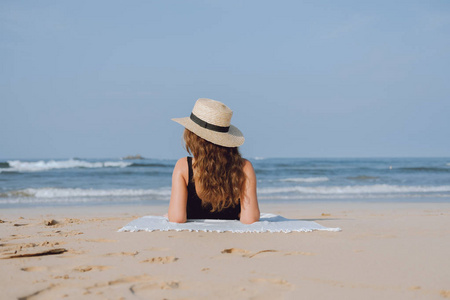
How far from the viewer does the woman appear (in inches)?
155

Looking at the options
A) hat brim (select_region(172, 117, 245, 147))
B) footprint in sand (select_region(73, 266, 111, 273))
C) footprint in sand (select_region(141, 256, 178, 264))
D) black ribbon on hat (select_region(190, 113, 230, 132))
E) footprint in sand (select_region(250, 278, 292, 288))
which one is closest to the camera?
footprint in sand (select_region(250, 278, 292, 288))

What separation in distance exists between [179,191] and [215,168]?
44cm

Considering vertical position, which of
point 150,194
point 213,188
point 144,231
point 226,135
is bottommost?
point 150,194

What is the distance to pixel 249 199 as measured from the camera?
417 cm

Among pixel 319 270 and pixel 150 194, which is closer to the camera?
pixel 319 270

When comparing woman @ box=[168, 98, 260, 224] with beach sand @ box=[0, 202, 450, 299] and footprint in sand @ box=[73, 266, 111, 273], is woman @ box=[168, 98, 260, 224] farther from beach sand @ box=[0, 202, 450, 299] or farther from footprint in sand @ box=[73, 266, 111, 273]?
footprint in sand @ box=[73, 266, 111, 273]

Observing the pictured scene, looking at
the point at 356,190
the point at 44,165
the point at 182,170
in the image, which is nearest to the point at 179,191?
the point at 182,170

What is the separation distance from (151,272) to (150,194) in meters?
9.64

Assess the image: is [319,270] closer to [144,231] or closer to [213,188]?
[213,188]

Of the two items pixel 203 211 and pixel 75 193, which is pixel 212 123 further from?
pixel 75 193

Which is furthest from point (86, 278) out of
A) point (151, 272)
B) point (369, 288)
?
point (369, 288)

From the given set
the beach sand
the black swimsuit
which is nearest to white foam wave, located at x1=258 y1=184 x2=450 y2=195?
the black swimsuit

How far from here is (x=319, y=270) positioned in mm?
2691

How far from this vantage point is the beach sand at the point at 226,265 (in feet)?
7.42
